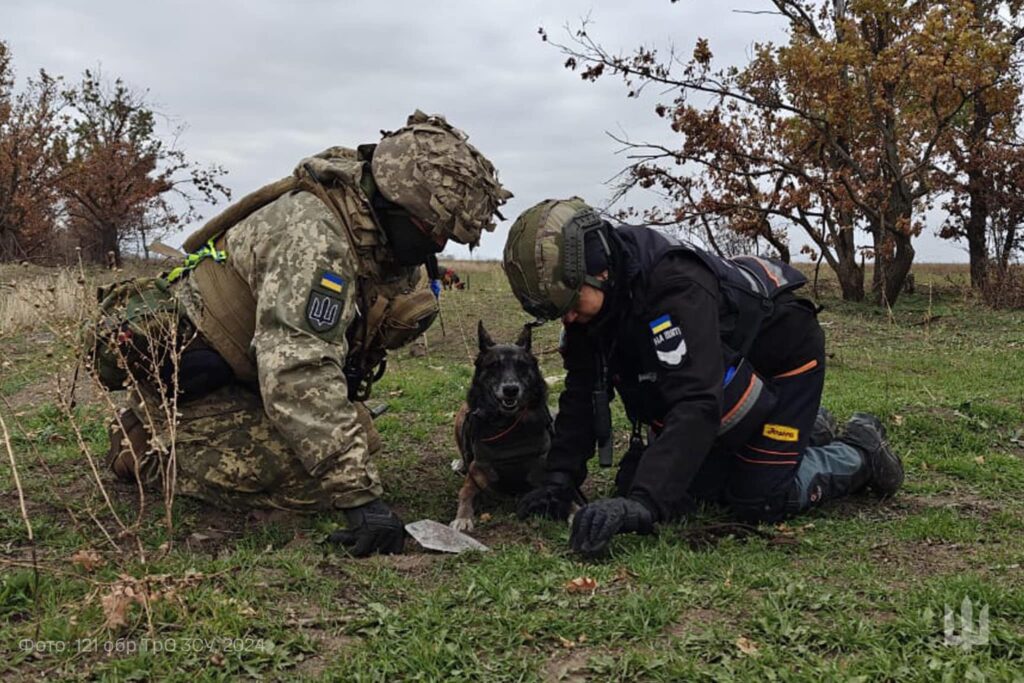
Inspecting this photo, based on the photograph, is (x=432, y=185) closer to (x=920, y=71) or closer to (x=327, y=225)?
(x=327, y=225)

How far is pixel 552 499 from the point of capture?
471 centimetres

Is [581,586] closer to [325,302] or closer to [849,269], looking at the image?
[325,302]

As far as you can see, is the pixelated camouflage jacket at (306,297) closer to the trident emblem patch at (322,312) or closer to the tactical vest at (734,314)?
the trident emblem patch at (322,312)

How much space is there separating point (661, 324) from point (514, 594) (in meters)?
1.44

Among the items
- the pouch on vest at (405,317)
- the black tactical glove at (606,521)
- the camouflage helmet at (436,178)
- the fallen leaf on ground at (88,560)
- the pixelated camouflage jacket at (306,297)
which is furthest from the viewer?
the pouch on vest at (405,317)

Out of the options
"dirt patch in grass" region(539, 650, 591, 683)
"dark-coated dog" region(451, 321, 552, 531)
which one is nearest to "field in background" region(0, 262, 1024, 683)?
"dirt patch in grass" region(539, 650, 591, 683)

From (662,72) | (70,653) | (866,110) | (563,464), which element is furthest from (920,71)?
(70,653)

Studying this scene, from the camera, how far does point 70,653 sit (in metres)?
2.79

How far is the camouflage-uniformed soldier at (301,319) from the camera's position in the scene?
3924mm

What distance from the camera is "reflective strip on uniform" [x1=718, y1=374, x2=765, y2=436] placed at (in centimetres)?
422

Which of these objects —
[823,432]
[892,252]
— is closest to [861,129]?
[892,252]

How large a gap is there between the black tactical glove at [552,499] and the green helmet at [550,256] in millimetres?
1160

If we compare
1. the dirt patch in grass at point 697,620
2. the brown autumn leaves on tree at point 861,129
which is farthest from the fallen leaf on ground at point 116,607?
the brown autumn leaves on tree at point 861,129

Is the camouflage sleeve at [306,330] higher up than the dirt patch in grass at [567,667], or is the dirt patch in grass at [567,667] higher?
the camouflage sleeve at [306,330]
